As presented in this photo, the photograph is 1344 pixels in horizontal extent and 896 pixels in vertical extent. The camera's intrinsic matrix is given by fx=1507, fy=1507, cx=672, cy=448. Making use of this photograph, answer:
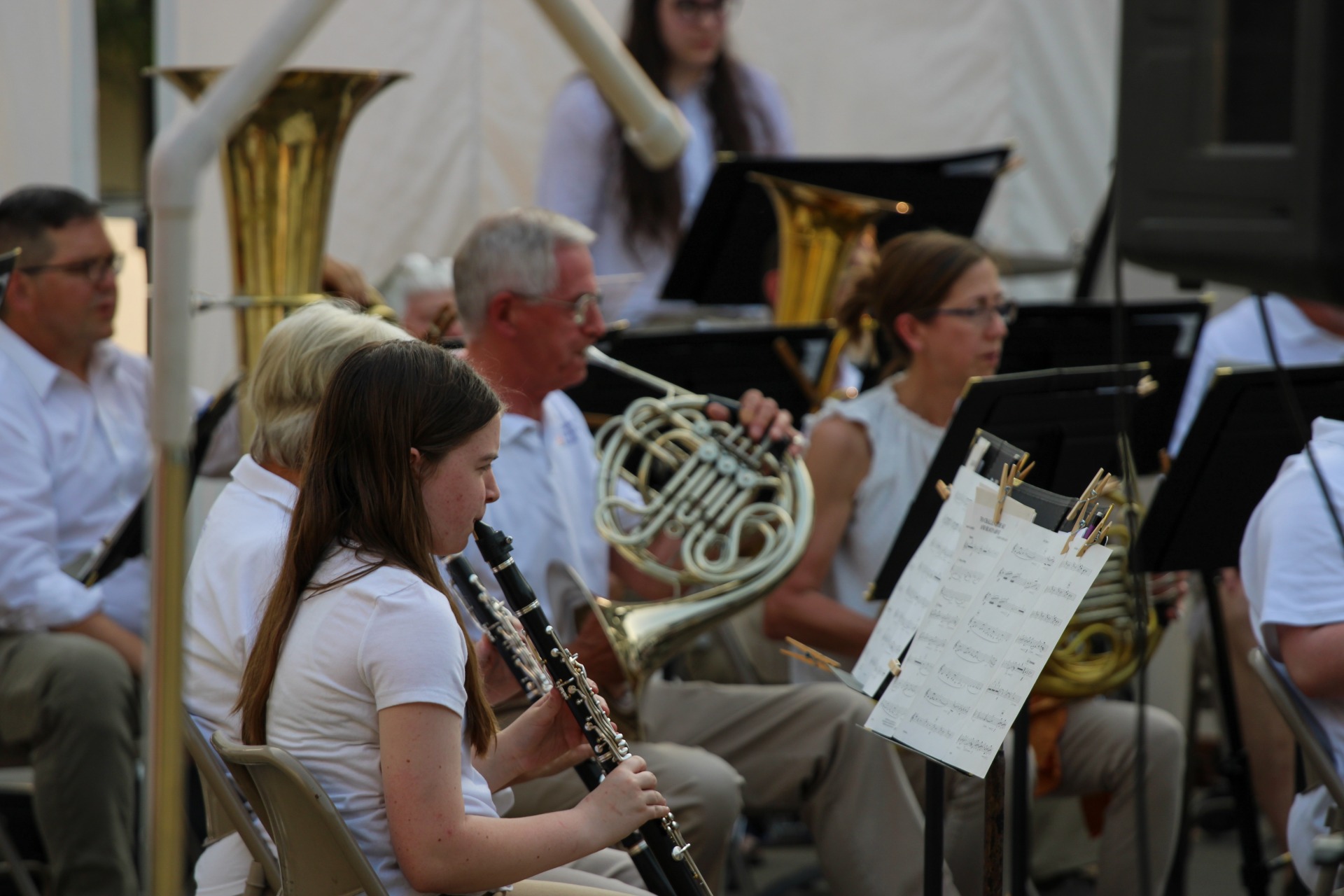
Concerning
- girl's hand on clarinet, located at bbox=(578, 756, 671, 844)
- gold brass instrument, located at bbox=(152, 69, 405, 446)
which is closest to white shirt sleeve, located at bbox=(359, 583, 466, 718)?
girl's hand on clarinet, located at bbox=(578, 756, 671, 844)

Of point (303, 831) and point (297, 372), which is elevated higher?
point (297, 372)

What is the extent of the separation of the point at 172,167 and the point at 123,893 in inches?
92.0

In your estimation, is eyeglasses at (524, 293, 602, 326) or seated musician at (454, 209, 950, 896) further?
eyeglasses at (524, 293, 602, 326)

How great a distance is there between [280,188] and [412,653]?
6.50 ft

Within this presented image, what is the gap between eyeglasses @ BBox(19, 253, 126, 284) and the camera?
348 centimetres

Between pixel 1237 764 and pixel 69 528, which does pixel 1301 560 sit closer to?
pixel 1237 764

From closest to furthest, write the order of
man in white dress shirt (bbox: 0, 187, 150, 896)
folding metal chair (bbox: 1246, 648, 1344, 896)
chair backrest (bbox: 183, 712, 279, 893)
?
1. chair backrest (bbox: 183, 712, 279, 893)
2. folding metal chair (bbox: 1246, 648, 1344, 896)
3. man in white dress shirt (bbox: 0, 187, 150, 896)

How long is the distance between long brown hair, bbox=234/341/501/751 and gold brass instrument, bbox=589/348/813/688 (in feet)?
3.26

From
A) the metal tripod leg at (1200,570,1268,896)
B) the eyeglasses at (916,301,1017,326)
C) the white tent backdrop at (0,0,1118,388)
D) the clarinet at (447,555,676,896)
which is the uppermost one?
the white tent backdrop at (0,0,1118,388)

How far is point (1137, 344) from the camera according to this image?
3498mm

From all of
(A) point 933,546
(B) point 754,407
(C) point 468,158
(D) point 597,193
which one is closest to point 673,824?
(A) point 933,546

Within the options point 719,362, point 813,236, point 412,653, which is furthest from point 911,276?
point 412,653

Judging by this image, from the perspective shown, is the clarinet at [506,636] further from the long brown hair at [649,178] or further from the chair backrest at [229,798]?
the long brown hair at [649,178]

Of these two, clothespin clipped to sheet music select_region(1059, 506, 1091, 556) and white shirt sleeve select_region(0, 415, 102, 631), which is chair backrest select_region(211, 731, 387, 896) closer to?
clothespin clipped to sheet music select_region(1059, 506, 1091, 556)
